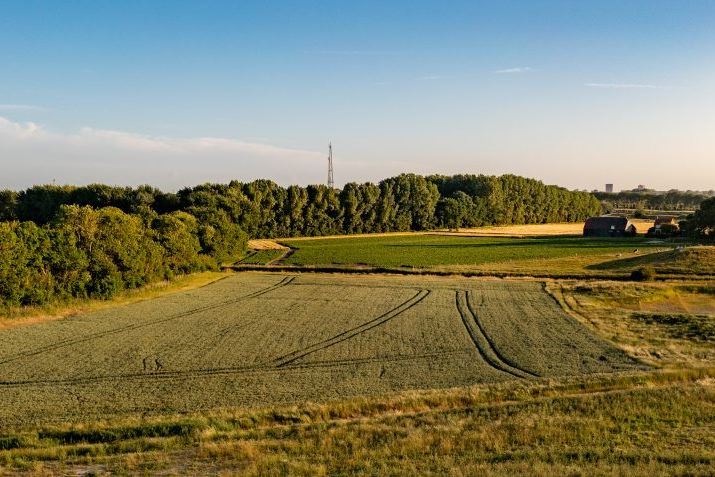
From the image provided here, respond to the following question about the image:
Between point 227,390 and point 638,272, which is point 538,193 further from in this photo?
point 227,390

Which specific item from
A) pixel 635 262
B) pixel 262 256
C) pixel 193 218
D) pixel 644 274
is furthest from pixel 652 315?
pixel 262 256

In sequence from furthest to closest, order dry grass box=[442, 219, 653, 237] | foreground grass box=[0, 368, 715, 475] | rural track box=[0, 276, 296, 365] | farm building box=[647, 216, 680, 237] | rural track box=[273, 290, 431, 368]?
dry grass box=[442, 219, 653, 237], farm building box=[647, 216, 680, 237], rural track box=[273, 290, 431, 368], rural track box=[0, 276, 296, 365], foreground grass box=[0, 368, 715, 475]

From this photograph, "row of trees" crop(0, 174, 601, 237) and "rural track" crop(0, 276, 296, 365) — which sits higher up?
"row of trees" crop(0, 174, 601, 237)

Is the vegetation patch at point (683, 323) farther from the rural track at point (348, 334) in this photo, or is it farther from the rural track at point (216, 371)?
the rural track at point (348, 334)

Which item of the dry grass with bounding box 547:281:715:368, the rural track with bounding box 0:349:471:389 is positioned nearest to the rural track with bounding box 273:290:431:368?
the rural track with bounding box 0:349:471:389

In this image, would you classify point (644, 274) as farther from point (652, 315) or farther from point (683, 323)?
point (683, 323)

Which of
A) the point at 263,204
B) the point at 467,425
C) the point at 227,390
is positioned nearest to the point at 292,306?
the point at 227,390

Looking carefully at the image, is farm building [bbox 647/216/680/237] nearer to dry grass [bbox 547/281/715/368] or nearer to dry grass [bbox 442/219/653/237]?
dry grass [bbox 442/219/653/237]
